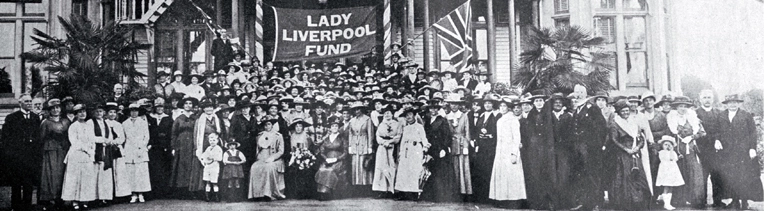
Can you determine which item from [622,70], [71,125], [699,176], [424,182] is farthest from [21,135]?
[622,70]

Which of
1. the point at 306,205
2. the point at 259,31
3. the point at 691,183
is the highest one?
the point at 259,31

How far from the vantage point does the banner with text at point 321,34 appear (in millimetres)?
8906

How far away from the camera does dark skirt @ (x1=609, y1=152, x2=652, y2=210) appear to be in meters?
6.83

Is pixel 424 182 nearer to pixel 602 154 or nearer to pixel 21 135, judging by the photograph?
pixel 602 154

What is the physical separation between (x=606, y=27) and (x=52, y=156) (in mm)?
7539

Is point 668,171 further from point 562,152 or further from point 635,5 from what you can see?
point 635,5

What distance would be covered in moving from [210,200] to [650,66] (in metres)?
6.62

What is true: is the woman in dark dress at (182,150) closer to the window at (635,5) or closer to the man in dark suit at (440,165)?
the man in dark suit at (440,165)

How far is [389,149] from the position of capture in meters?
7.50

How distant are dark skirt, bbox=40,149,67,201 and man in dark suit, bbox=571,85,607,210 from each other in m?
5.27

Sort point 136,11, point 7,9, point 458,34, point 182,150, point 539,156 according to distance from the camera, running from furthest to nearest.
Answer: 1. point 136,11
2. point 458,34
3. point 7,9
4. point 182,150
5. point 539,156

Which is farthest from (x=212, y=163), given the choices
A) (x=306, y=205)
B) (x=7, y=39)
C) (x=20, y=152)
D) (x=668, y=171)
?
(x=668, y=171)

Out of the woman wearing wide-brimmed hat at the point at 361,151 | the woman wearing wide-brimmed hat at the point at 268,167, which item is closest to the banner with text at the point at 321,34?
the woman wearing wide-brimmed hat at the point at 361,151

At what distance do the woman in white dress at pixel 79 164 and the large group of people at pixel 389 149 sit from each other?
0.04 ft
